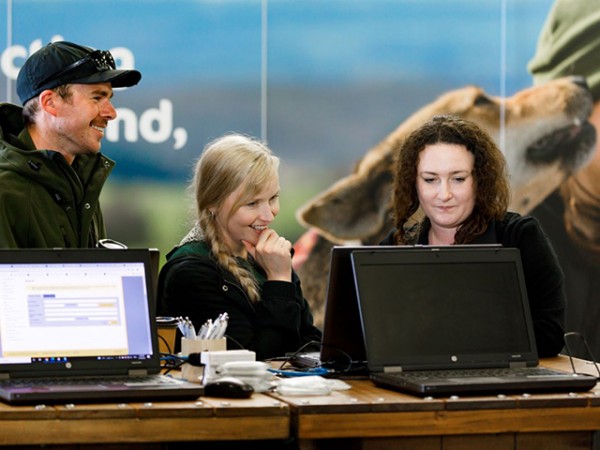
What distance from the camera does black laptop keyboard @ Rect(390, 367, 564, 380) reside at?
2.79 metres

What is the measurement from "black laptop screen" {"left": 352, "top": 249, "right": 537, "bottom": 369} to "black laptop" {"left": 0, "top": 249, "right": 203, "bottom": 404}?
50cm

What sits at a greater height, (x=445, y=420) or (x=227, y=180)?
(x=227, y=180)

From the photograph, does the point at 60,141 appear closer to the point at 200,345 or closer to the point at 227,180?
the point at 227,180

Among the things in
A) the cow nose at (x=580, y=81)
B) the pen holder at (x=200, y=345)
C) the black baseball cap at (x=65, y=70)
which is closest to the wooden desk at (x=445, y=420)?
the pen holder at (x=200, y=345)

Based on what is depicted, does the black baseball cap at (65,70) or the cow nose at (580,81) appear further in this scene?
→ the cow nose at (580,81)

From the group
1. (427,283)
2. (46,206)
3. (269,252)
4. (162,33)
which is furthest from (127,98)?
(427,283)

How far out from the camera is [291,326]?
3295mm

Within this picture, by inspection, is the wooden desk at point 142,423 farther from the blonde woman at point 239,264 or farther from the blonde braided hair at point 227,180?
the blonde braided hair at point 227,180

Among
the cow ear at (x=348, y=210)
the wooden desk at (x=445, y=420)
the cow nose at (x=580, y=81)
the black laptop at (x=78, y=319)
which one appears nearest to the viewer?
the wooden desk at (x=445, y=420)

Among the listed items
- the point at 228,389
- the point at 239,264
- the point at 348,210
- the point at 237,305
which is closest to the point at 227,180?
the point at 239,264

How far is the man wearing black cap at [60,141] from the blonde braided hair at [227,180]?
1.63 feet

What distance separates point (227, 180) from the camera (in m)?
3.44

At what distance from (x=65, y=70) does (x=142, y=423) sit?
5.57ft

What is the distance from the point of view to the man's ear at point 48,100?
3.84 metres
